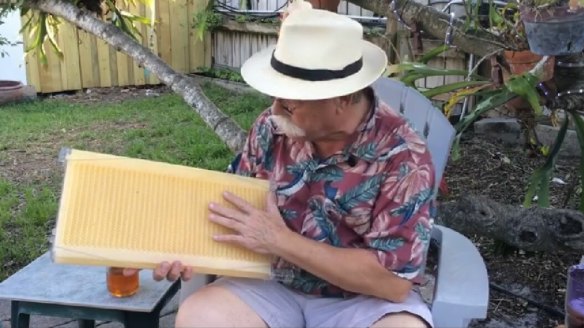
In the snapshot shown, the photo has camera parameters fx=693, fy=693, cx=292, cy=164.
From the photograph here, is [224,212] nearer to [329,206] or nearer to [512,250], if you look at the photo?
[329,206]

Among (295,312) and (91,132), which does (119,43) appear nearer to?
(295,312)

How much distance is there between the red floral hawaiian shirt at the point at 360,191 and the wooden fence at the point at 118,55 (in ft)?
18.7

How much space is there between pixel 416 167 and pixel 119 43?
211 centimetres

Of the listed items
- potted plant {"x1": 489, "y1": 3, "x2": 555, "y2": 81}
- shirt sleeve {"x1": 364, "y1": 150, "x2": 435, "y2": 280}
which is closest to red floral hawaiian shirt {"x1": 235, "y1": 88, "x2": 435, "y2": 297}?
shirt sleeve {"x1": 364, "y1": 150, "x2": 435, "y2": 280}

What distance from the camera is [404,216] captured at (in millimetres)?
1802

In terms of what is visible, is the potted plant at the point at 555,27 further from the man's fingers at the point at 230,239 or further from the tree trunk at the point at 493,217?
the man's fingers at the point at 230,239

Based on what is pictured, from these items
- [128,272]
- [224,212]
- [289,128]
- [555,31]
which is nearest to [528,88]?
[555,31]

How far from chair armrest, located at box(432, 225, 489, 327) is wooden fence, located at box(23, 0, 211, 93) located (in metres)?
5.93

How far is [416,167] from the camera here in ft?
6.07

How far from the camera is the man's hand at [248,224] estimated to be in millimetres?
1816

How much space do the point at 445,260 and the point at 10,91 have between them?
6254mm

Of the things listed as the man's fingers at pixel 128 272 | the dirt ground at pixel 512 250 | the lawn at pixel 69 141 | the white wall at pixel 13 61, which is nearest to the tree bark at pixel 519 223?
the dirt ground at pixel 512 250

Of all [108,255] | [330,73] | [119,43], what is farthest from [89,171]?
[119,43]

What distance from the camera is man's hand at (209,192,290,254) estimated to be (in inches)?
71.5
